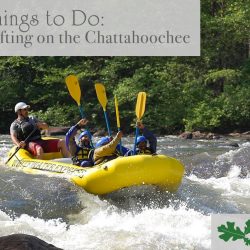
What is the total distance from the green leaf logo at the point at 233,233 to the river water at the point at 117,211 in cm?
106

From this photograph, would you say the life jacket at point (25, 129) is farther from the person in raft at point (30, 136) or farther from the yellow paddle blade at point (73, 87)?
the yellow paddle blade at point (73, 87)

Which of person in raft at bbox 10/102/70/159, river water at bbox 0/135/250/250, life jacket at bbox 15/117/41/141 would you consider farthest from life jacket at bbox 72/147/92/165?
life jacket at bbox 15/117/41/141

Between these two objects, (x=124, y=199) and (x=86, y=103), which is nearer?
(x=124, y=199)

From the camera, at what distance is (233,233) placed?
332 centimetres

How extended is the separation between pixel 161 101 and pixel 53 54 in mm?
3942

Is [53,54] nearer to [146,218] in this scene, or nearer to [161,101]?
[161,101]

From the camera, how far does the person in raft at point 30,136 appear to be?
740 cm

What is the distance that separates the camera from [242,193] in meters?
6.70

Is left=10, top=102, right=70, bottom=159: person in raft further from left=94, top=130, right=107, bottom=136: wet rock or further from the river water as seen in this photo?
left=94, top=130, right=107, bottom=136: wet rock

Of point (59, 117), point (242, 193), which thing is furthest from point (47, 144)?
point (59, 117)

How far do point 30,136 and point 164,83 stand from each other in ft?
34.7

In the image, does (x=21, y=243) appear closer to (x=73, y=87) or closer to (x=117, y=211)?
(x=117, y=211)

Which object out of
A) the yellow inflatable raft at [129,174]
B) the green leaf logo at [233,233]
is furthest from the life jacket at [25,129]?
the green leaf logo at [233,233]

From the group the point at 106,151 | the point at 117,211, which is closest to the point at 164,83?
the point at 106,151
